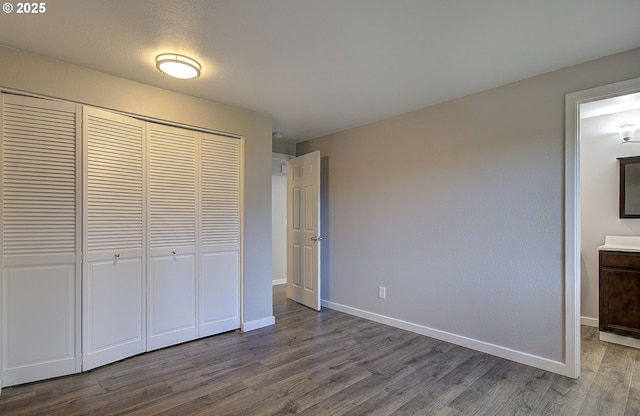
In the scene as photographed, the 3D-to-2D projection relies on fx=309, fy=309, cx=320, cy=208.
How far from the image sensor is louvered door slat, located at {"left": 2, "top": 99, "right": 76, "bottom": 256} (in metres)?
2.24

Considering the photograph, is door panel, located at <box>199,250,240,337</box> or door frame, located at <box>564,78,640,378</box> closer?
door frame, located at <box>564,78,640,378</box>

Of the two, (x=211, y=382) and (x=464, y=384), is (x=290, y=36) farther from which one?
(x=464, y=384)

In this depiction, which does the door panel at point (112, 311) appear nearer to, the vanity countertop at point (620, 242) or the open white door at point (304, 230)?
the open white door at point (304, 230)

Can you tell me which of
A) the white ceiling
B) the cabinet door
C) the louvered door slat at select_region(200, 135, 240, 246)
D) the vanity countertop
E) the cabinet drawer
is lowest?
the cabinet door

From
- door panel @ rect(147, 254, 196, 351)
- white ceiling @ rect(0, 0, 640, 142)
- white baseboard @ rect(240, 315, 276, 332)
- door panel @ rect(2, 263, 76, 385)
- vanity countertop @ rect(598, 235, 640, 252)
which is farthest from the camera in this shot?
white baseboard @ rect(240, 315, 276, 332)

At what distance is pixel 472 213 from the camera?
2.99 m

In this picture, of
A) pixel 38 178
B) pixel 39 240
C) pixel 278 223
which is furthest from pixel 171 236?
pixel 278 223

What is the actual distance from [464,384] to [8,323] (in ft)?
11.0

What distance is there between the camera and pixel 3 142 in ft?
7.24

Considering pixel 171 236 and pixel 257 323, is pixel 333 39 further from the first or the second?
pixel 257 323

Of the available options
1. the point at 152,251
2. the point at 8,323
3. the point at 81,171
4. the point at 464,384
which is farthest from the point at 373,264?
the point at 8,323

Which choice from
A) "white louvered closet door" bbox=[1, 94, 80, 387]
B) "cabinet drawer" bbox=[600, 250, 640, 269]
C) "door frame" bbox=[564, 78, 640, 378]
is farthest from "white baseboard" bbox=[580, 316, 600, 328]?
"white louvered closet door" bbox=[1, 94, 80, 387]

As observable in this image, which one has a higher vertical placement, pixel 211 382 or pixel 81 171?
pixel 81 171

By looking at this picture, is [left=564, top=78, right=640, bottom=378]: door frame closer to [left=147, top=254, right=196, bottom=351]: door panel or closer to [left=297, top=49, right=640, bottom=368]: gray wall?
[left=297, top=49, right=640, bottom=368]: gray wall
